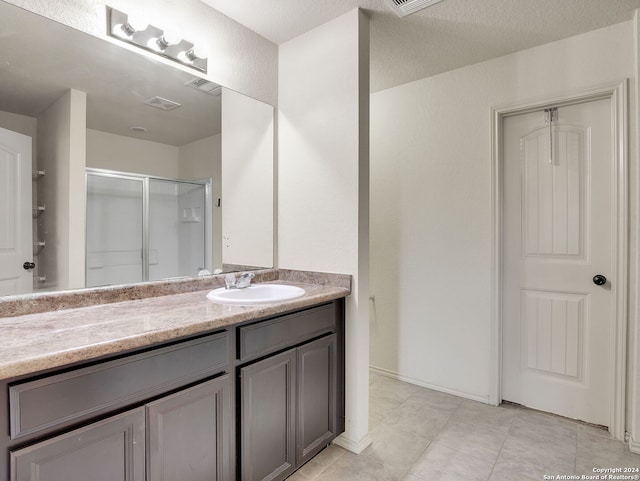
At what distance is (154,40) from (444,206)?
2.13m

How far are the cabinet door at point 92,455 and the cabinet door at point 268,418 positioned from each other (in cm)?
42

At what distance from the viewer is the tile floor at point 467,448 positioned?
67.6 inches

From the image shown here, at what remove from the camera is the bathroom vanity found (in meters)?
0.89

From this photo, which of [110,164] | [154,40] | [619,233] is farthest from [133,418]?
[619,233]

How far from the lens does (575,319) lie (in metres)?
2.19

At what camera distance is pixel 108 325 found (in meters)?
1.15

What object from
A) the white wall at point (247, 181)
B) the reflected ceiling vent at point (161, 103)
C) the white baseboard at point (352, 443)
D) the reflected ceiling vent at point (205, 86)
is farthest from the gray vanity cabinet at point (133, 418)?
the reflected ceiling vent at point (205, 86)

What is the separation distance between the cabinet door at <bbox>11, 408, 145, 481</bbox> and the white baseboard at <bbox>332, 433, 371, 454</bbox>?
117cm

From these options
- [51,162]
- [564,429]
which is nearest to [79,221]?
[51,162]

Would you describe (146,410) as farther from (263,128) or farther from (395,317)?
(395,317)

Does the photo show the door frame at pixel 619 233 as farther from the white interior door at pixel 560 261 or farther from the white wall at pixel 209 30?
the white wall at pixel 209 30

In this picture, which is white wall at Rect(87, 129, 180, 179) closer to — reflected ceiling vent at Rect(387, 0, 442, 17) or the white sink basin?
the white sink basin

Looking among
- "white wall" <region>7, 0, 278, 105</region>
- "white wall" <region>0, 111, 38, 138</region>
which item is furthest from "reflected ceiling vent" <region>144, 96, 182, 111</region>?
"white wall" <region>0, 111, 38, 138</region>

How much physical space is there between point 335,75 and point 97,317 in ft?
5.64
